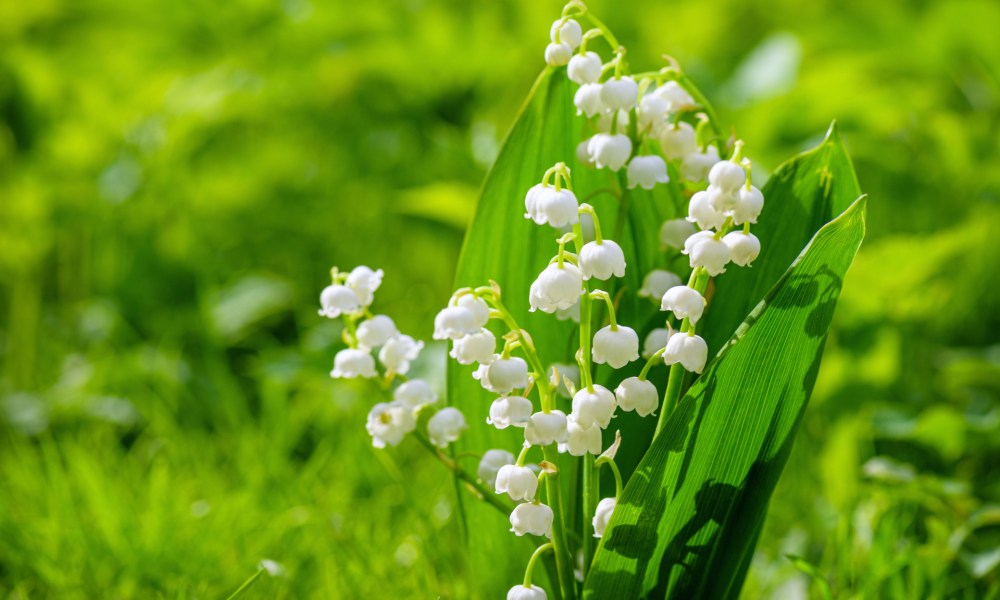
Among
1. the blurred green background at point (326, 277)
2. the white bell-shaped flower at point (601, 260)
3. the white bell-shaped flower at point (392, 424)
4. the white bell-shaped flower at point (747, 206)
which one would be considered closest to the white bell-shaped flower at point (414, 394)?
the white bell-shaped flower at point (392, 424)

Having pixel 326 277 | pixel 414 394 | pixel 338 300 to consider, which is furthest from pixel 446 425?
pixel 326 277

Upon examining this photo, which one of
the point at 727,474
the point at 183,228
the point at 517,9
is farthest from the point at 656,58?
the point at 727,474

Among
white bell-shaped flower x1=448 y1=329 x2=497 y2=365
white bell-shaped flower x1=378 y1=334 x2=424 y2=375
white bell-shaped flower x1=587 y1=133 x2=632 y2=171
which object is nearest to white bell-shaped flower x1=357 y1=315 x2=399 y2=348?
white bell-shaped flower x1=378 y1=334 x2=424 y2=375

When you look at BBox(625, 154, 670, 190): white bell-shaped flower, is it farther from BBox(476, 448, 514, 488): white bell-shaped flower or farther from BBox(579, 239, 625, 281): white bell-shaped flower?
BBox(476, 448, 514, 488): white bell-shaped flower

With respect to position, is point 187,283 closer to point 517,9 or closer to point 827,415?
point 517,9

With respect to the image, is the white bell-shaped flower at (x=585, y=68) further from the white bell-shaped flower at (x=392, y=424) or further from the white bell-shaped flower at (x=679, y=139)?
the white bell-shaped flower at (x=392, y=424)

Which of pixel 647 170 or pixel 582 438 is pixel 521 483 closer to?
pixel 582 438
